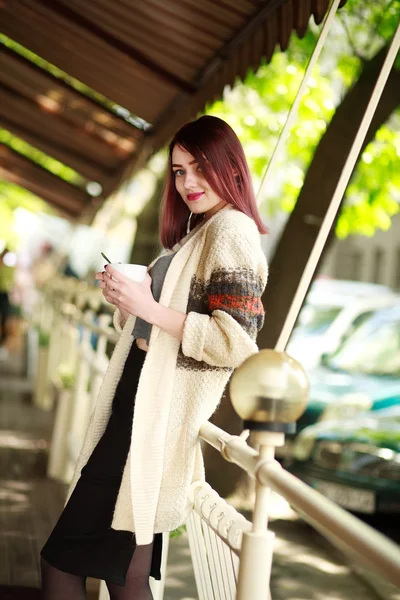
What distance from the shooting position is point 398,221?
28.3 m

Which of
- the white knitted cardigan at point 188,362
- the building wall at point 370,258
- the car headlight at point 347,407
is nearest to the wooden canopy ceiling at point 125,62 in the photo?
the white knitted cardigan at point 188,362

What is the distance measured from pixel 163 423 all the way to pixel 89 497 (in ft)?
0.90

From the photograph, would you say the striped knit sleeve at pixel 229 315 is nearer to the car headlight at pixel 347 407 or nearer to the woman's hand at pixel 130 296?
the woman's hand at pixel 130 296

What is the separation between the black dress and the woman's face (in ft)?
1.66

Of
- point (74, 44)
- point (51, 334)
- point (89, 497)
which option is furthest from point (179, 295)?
point (51, 334)

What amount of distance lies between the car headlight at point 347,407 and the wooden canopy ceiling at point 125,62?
96.0 inches

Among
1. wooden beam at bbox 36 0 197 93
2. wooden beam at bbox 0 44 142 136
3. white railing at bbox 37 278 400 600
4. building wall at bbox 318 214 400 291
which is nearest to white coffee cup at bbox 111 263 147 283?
white railing at bbox 37 278 400 600

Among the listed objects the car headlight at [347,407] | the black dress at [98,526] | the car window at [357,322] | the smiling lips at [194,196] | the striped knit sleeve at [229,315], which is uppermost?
the car window at [357,322]

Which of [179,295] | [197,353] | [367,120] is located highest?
[367,120]

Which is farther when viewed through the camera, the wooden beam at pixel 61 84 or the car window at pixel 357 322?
the car window at pixel 357 322

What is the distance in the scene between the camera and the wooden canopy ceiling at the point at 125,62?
3.78 metres

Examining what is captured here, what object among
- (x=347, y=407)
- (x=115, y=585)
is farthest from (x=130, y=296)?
(x=347, y=407)

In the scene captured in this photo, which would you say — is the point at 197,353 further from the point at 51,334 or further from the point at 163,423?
the point at 51,334

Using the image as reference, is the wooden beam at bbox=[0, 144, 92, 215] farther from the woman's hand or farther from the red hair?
the woman's hand
